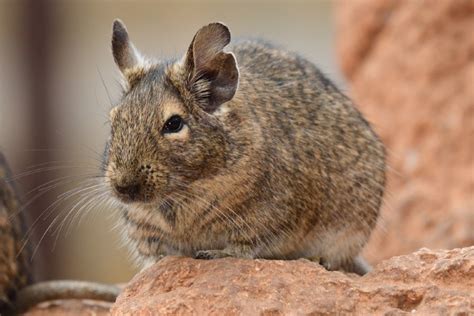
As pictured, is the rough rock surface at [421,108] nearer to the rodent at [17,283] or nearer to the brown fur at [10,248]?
the rodent at [17,283]

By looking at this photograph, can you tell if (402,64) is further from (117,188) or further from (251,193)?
(117,188)

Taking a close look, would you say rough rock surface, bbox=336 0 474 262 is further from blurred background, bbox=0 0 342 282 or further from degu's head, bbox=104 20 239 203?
degu's head, bbox=104 20 239 203

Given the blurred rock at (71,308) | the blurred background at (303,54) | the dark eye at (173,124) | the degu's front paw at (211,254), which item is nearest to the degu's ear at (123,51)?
the dark eye at (173,124)

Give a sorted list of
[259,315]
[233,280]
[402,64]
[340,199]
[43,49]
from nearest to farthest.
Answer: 1. [259,315]
2. [233,280]
3. [340,199]
4. [402,64]
5. [43,49]

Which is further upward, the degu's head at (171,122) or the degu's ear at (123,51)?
the degu's ear at (123,51)

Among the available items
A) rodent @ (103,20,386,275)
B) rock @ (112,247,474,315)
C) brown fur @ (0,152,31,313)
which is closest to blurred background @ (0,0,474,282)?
brown fur @ (0,152,31,313)

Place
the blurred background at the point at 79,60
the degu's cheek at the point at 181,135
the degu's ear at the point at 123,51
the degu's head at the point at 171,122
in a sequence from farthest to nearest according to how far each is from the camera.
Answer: the blurred background at the point at 79,60, the degu's ear at the point at 123,51, the degu's cheek at the point at 181,135, the degu's head at the point at 171,122

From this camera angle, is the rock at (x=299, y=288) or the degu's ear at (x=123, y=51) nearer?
the rock at (x=299, y=288)

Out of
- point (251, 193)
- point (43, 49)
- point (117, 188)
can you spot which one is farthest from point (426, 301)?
point (43, 49)
